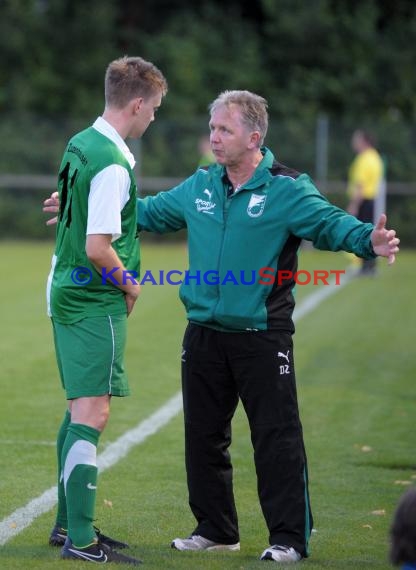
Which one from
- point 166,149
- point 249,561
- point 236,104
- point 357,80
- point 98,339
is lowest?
point 249,561

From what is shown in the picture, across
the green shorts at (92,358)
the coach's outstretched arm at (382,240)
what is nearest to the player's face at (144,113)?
the green shorts at (92,358)

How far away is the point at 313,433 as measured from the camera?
8.77 meters

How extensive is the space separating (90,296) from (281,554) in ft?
4.86

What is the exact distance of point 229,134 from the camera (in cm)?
560

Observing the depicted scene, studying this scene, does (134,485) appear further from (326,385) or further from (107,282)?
(326,385)

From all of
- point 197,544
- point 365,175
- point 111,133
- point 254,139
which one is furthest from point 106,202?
point 365,175

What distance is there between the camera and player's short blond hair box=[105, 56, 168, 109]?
543 centimetres

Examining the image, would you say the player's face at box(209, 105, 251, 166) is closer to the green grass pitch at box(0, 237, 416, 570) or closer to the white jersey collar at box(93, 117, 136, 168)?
the white jersey collar at box(93, 117, 136, 168)

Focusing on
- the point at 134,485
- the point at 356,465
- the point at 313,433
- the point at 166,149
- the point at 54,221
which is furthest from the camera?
the point at 166,149

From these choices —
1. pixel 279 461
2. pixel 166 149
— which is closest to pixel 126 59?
pixel 279 461

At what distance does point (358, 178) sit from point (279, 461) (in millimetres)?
16765

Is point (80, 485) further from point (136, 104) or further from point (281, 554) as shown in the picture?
point (136, 104)

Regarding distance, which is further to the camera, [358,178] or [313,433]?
[358,178]

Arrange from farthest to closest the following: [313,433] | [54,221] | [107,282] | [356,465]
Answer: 1. [313,433]
2. [356,465]
3. [54,221]
4. [107,282]
